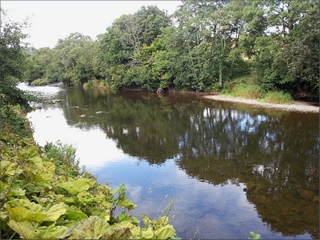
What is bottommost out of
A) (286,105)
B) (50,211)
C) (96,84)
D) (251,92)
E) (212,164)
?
(212,164)

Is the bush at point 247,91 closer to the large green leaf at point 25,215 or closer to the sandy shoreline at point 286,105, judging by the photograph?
the sandy shoreline at point 286,105

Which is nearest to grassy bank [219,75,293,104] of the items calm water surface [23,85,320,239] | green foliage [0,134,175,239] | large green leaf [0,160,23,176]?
calm water surface [23,85,320,239]

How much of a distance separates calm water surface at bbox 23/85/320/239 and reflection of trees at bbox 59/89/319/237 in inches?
1.1

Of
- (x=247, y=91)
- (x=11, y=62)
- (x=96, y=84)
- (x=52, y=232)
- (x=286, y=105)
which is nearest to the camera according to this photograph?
(x=52, y=232)

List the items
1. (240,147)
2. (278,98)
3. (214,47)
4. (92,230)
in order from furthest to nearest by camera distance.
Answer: (214,47) → (278,98) → (240,147) → (92,230)

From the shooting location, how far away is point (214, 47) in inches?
1029

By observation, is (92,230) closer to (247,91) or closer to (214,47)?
(247,91)

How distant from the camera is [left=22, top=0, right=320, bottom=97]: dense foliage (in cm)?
1761

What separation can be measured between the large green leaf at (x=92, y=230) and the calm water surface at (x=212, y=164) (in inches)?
143

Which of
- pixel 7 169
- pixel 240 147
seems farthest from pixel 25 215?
pixel 240 147

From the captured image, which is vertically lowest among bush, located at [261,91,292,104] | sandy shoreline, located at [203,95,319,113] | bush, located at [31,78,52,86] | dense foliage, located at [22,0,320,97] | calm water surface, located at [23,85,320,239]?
calm water surface, located at [23,85,320,239]

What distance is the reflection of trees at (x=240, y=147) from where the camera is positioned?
6.55 m

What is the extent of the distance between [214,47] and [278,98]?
8.78 m

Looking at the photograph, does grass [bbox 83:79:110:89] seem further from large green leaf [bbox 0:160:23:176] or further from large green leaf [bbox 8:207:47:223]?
large green leaf [bbox 8:207:47:223]
